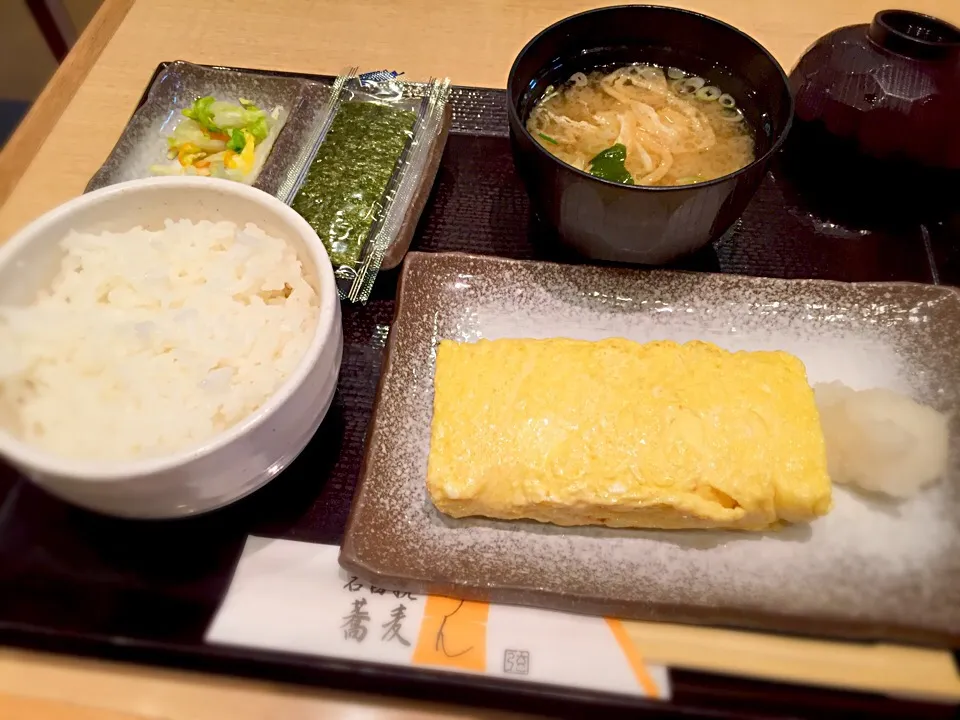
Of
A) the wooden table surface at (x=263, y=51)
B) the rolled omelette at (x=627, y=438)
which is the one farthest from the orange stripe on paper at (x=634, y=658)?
the rolled omelette at (x=627, y=438)

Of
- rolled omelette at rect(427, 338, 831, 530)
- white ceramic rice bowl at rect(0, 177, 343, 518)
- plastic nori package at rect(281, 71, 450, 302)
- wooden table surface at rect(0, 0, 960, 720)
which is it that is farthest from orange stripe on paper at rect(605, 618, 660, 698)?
plastic nori package at rect(281, 71, 450, 302)

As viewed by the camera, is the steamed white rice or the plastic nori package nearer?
the steamed white rice

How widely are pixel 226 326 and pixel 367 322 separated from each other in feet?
1.51

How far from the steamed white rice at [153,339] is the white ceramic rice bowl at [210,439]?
0.12 ft

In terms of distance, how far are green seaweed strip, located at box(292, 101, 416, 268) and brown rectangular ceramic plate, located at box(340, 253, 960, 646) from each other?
11.7 inches

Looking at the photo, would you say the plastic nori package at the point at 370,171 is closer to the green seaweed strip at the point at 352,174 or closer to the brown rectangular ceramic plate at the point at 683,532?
the green seaweed strip at the point at 352,174

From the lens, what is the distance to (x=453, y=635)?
1348 millimetres

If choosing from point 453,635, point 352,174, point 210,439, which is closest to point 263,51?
point 352,174

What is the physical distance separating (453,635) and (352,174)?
1429mm

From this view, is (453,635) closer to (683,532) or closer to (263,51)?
(683,532)

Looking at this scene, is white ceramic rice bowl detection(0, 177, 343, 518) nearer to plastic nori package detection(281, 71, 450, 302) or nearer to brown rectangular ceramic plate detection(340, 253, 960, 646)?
brown rectangular ceramic plate detection(340, 253, 960, 646)

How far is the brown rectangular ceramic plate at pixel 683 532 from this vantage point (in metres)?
1.35

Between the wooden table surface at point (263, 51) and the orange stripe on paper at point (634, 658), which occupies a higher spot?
the wooden table surface at point (263, 51)

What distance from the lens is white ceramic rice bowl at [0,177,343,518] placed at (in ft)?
3.88
